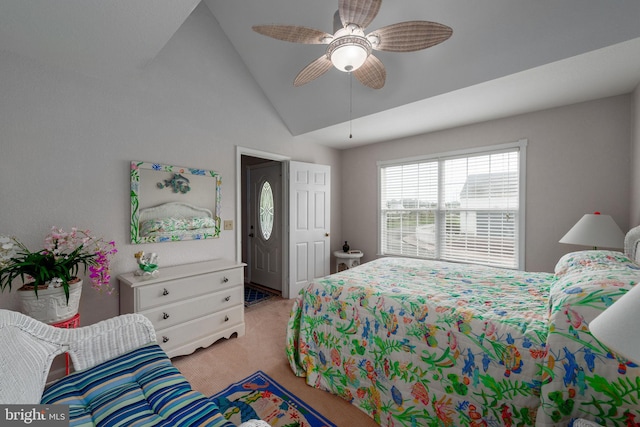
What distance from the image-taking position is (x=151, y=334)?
5.18 ft

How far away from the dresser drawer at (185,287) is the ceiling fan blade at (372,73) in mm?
2222

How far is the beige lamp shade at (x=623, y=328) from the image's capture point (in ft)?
1.85

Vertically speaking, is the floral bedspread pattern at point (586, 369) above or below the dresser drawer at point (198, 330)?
above

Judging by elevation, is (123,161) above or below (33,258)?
above

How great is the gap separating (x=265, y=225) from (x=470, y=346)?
363 cm

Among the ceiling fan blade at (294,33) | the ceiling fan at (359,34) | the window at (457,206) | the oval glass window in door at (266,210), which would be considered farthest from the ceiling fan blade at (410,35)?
the oval glass window in door at (266,210)

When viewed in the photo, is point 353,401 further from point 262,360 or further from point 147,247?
point 147,247

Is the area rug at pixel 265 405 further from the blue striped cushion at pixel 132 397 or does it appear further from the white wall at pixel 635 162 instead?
the white wall at pixel 635 162

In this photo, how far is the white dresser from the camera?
216 centimetres

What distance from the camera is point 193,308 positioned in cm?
241

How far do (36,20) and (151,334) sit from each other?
7.14ft

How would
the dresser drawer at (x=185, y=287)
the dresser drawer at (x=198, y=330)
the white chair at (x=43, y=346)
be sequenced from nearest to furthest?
the white chair at (x=43, y=346) < the dresser drawer at (x=185, y=287) < the dresser drawer at (x=198, y=330)

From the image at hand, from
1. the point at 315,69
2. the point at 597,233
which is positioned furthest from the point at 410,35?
the point at 597,233

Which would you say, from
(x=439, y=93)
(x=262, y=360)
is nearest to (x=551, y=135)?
(x=439, y=93)
